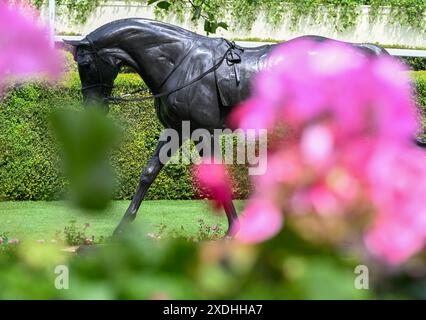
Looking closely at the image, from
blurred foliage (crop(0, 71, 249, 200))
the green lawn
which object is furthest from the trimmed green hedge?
the green lawn

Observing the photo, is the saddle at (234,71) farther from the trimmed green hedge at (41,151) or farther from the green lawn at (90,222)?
the trimmed green hedge at (41,151)

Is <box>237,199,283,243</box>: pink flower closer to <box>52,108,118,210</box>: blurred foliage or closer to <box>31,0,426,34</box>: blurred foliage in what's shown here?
<box>52,108,118,210</box>: blurred foliage

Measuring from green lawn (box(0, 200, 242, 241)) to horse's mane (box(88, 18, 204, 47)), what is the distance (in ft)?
5.67

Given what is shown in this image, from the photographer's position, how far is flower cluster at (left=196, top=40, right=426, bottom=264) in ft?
2.80

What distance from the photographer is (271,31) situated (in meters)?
24.1

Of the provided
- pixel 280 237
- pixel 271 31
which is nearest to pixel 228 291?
pixel 280 237

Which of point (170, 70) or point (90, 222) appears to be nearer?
point (170, 70)

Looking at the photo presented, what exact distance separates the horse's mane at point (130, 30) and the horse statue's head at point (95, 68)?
83 mm

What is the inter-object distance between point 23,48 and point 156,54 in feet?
17.3

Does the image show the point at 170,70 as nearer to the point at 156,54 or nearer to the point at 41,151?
the point at 156,54

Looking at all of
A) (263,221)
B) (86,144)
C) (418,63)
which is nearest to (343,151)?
(263,221)

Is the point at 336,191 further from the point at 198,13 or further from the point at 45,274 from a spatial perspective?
the point at 198,13

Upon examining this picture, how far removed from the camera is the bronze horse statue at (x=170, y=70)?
6.17m

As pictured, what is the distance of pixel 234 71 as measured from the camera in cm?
634
